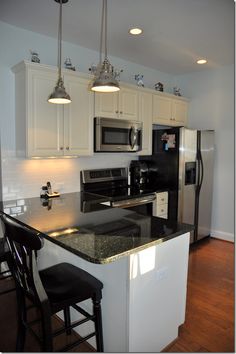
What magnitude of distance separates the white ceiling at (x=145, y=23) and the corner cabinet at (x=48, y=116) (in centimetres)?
47

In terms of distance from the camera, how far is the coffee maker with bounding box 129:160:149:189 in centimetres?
397

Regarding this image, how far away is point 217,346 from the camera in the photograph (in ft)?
6.48

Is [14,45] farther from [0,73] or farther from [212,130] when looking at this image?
[212,130]

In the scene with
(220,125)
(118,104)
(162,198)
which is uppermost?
(118,104)

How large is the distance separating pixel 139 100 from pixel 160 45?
0.71 m

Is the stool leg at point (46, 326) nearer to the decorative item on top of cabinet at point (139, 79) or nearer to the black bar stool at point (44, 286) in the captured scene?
the black bar stool at point (44, 286)

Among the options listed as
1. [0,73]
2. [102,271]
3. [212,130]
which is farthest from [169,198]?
[0,73]

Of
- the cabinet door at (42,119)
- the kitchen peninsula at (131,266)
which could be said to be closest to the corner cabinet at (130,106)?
the cabinet door at (42,119)

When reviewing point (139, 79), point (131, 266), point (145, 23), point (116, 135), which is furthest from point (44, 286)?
point (139, 79)

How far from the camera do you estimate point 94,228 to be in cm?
181

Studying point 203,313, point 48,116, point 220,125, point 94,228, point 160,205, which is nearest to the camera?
point 94,228

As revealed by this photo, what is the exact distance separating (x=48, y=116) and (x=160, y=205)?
188cm

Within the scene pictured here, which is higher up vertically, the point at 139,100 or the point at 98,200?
the point at 139,100

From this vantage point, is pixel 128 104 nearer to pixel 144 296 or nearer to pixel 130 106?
pixel 130 106
